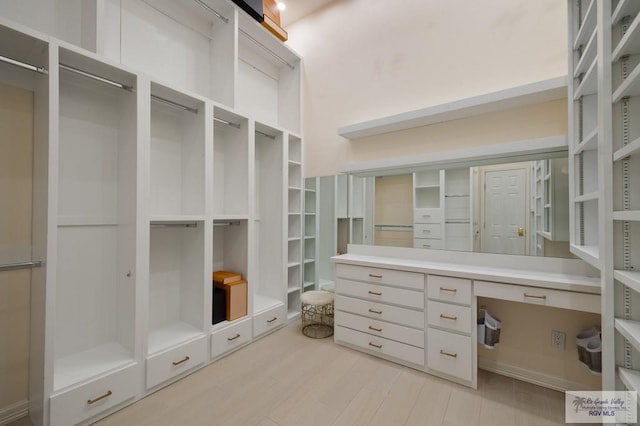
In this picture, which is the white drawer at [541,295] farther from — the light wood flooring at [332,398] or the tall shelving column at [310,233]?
the tall shelving column at [310,233]

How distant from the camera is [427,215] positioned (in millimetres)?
2557

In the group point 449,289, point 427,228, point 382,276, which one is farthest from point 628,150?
point 382,276

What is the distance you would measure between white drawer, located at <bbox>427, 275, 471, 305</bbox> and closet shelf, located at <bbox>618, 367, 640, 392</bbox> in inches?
32.7

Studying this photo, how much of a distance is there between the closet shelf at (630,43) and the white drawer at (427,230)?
156 cm

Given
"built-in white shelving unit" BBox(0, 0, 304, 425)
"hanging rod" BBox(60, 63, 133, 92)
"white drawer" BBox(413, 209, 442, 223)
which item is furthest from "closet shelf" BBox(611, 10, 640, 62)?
"hanging rod" BBox(60, 63, 133, 92)

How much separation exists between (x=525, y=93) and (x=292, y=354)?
2874 mm

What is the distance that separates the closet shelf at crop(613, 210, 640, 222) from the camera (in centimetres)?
99

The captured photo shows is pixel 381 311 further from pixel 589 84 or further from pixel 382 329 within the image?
pixel 589 84

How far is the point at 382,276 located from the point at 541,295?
1087 mm

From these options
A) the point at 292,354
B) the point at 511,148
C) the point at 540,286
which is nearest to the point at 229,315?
the point at 292,354

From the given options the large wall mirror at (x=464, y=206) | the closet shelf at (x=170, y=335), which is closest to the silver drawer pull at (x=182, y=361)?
the closet shelf at (x=170, y=335)

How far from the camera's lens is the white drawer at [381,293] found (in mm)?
2201

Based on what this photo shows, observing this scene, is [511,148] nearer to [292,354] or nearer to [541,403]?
[541,403]

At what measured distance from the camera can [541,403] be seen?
6.01 ft
